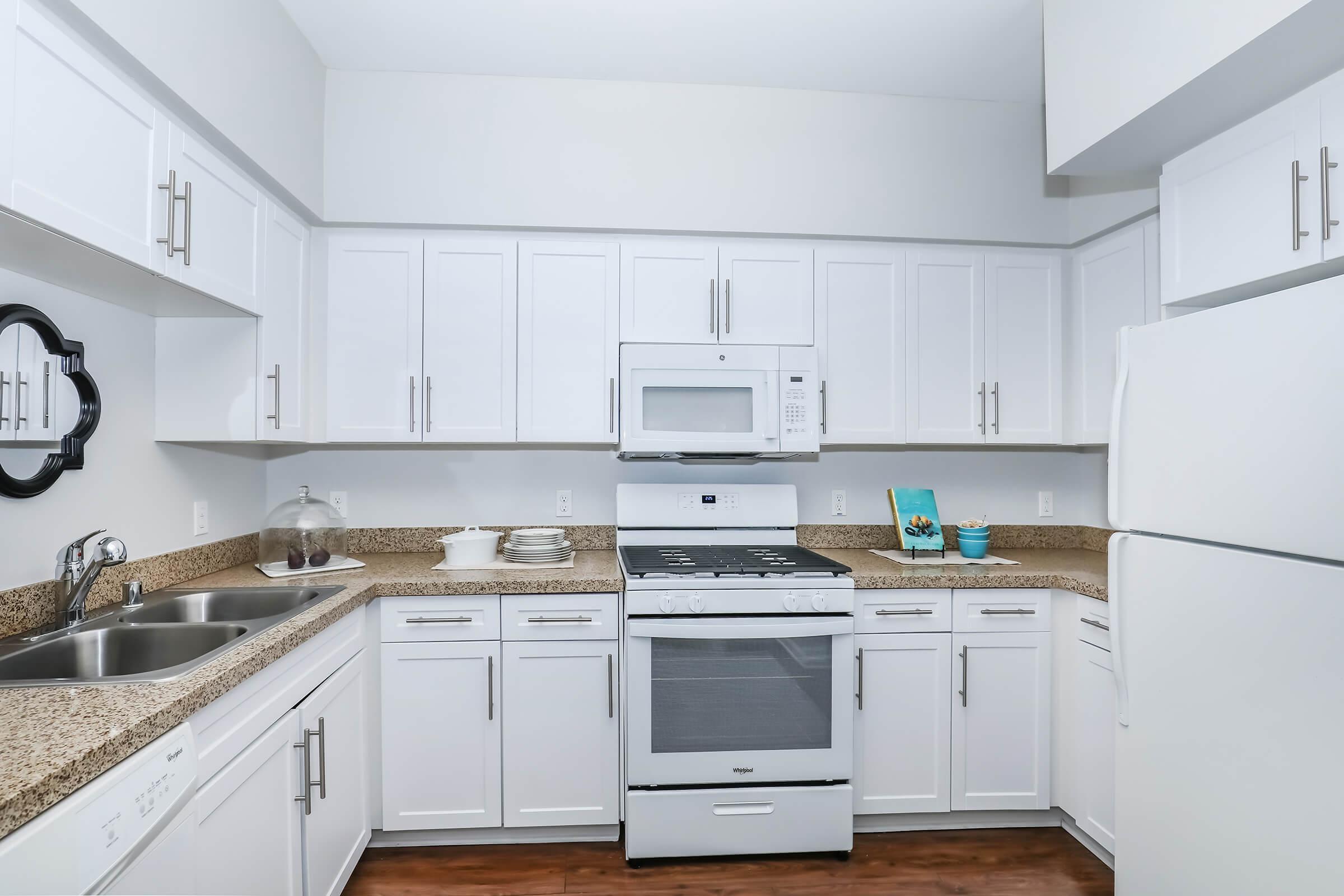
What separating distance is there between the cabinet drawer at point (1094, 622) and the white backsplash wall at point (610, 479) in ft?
2.75

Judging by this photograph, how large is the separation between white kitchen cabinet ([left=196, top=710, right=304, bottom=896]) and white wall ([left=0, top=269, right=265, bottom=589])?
2.38ft

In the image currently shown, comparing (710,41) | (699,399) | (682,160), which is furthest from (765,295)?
(710,41)

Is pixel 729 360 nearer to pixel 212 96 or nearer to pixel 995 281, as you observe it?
pixel 995 281

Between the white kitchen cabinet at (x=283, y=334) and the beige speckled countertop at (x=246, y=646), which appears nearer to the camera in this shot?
the beige speckled countertop at (x=246, y=646)

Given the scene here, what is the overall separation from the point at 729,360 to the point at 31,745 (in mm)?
2126

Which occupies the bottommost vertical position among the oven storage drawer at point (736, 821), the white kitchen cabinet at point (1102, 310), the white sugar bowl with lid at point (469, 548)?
the oven storage drawer at point (736, 821)

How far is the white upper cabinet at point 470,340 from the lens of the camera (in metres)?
2.60

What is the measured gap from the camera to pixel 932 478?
3100 millimetres

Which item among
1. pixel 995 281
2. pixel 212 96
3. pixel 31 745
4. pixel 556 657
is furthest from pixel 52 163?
pixel 995 281

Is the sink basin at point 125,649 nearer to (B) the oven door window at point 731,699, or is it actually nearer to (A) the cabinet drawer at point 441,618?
(A) the cabinet drawer at point 441,618

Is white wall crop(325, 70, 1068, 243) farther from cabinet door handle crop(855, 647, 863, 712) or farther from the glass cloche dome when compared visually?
cabinet door handle crop(855, 647, 863, 712)

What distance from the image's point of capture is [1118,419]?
1809 mm

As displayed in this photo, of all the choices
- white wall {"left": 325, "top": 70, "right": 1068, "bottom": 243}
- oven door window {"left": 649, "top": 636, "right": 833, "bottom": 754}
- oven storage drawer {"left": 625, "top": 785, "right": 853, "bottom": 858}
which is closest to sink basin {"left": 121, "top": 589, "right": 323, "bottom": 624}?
oven door window {"left": 649, "top": 636, "right": 833, "bottom": 754}

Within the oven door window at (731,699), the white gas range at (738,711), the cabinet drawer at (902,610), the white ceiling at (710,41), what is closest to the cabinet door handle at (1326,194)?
the white ceiling at (710,41)
